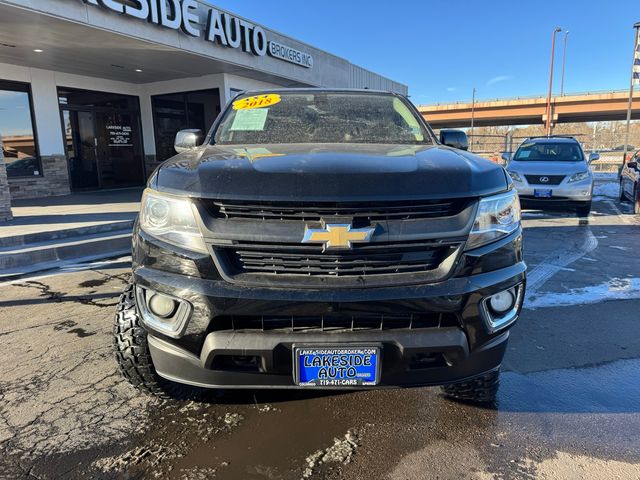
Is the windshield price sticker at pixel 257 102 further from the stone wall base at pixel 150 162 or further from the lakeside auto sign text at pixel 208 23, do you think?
the stone wall base at pixel 150 162

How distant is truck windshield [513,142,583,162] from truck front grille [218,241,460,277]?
9.98m

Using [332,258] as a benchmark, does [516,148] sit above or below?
above

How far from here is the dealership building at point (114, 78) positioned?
9242 millimetres

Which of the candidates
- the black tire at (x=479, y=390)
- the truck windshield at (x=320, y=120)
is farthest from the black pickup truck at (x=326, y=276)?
the truck windshield at (x=320, y=120)

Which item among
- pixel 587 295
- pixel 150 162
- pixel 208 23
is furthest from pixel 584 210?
pixel 150 162

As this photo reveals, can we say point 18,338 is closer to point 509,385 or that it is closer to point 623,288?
point 509,385

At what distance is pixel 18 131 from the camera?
40.3 feet

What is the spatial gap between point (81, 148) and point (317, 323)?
14594 mm

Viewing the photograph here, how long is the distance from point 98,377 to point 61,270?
3.38 m

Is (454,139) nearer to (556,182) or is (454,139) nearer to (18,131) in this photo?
(556,182)

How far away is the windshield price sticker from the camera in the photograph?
11.6ft

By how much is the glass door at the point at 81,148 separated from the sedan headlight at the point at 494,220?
14334 millimetres

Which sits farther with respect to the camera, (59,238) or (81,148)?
(81,148)

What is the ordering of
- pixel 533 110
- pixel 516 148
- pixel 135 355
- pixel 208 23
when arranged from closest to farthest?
pixel 135 355 < pixel 208 23 < pixel 516 148 < pixel 533 110
